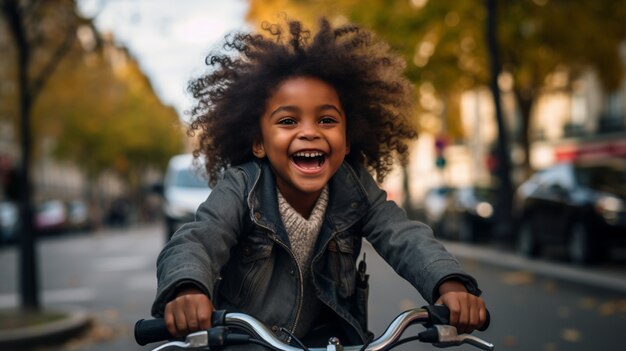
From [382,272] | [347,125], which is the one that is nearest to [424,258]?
[347,125]

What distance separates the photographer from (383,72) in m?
3.24

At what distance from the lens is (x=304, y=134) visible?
2.73 metres

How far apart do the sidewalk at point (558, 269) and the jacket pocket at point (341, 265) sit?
892cm

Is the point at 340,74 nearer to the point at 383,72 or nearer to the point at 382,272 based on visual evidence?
the point at 383,72

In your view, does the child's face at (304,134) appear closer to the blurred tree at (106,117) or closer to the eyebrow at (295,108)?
the eyebrow at (295,108)

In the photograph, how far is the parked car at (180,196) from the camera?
15.6 metres

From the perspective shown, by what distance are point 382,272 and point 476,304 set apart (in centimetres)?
1249

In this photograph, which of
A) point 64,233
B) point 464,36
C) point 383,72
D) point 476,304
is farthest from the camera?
point 64,233

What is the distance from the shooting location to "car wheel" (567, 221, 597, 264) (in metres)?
13.3

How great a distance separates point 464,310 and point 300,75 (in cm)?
102

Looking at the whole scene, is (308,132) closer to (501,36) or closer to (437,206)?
(501,36)

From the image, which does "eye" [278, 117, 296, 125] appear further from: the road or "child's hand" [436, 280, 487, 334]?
the road

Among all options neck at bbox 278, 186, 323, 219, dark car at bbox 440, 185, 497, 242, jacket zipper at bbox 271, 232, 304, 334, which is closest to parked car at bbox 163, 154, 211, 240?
dark car at bbox 440, 185, 497, 242

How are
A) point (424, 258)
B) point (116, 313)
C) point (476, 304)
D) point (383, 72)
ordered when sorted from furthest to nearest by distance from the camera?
point (116, 313)
point (383, 72)
point (424, 258)
point (476, 304)
